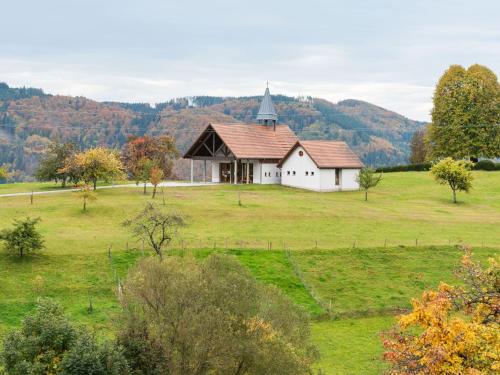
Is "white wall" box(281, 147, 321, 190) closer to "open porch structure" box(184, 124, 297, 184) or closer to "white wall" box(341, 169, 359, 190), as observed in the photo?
"open porch structure" box(184, 124, 297, 184)

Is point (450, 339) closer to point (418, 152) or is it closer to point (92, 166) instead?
point (92, 166)

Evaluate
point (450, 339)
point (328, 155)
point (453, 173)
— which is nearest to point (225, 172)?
point (328, 155)

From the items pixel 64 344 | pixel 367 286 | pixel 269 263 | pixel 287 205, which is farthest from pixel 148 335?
pixel 287 205

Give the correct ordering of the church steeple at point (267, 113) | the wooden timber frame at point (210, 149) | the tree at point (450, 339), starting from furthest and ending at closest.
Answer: the church steeple at point (267, 113) → the wooden timber frame at point (210, 149) → the tree at point (450, 339)

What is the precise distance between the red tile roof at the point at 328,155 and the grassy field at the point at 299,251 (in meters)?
9.61

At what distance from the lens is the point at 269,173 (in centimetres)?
6575

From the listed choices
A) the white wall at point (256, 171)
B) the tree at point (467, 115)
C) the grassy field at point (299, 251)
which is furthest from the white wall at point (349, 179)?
the tree at point (467, 115)

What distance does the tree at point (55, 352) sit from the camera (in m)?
14.9

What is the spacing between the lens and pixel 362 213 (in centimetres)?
4506

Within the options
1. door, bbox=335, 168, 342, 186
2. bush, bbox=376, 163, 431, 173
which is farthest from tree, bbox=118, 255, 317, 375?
bush, bbox=376, 163, 431, 173

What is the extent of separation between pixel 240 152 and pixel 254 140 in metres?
5.08

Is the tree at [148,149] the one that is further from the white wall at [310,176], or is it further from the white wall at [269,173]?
the white wall at [310,176]

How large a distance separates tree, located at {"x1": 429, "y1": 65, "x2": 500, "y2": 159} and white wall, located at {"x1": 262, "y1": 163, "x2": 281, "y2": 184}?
25.3 metres

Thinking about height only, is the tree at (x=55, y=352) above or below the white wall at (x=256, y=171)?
below
